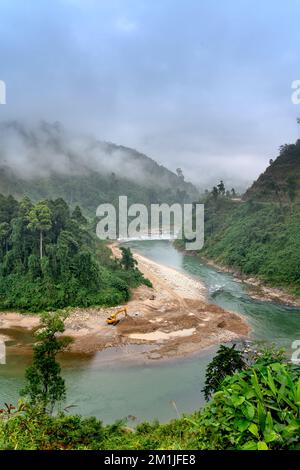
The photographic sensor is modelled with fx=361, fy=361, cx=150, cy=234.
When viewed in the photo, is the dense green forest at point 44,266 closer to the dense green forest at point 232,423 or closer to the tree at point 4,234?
the tree at point 4,234

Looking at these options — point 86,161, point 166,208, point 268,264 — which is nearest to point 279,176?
point 268,264

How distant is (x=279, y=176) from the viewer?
240ft

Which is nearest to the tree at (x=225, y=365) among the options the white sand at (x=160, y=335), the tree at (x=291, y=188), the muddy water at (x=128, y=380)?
the muddy water at (x=128, y=380)

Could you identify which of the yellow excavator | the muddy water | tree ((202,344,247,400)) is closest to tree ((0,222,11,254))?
the muddy water

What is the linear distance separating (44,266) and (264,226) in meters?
38.9

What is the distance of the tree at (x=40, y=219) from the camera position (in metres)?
35.0

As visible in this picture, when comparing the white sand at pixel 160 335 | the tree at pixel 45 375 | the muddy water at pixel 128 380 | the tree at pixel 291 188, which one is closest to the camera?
the tree at pixel 45 375

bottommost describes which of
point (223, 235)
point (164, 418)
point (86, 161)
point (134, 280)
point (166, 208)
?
point (164, 418)

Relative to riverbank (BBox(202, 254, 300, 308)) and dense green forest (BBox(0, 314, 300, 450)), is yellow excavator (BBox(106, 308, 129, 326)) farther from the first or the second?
dense green forest (BBox(0, 314, 300, 450))

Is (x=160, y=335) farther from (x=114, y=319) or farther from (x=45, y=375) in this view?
(x=45, y=375)

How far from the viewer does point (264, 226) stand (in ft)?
197

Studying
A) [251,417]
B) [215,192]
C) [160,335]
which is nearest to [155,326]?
[160,335]

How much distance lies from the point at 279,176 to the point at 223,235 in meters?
17.3
